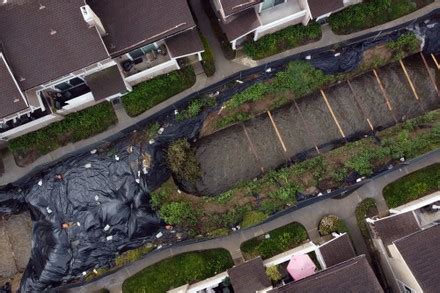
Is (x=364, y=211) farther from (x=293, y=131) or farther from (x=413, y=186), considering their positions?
A: (x=293, y=131)

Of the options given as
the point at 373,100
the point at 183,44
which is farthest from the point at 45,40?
the point at 373,100

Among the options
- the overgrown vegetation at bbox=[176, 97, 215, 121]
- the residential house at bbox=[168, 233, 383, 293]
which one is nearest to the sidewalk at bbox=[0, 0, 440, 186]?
the overgrown vegetation at bbox=[176, 97, 215, 121]

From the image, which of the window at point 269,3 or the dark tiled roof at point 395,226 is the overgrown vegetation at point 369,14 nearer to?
the window at point 269,3

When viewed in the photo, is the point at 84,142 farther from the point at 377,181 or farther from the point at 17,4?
the point at 377,181

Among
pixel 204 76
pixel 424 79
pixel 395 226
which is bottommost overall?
pixel 395 226

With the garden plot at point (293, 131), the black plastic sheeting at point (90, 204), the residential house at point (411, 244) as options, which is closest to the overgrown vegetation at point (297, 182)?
the garden plot at point (293, 131)

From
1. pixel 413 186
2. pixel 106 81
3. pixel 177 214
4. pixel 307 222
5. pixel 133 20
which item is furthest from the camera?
pixel 307 222

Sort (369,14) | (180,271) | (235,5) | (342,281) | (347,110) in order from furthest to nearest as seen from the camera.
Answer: (347,110) → (369,14) → (180,271) → (235,5) → (342,281)
